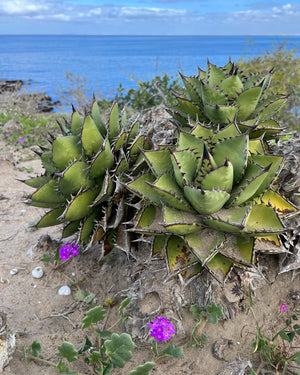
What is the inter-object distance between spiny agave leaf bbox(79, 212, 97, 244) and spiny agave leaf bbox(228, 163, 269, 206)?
3.14ft

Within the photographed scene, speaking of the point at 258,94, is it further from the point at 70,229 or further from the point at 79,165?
the point at 70,229

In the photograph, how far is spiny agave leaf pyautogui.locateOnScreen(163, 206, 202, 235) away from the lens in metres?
1.68

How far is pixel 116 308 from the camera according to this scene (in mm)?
2393

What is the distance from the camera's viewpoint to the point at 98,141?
222cm

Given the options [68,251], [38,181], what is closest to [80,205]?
[38,181]

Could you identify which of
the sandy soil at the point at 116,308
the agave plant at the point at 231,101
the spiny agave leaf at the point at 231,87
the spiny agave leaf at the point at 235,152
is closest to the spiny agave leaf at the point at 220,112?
the agave plant at the point at 231,101

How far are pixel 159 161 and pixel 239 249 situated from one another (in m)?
0.63

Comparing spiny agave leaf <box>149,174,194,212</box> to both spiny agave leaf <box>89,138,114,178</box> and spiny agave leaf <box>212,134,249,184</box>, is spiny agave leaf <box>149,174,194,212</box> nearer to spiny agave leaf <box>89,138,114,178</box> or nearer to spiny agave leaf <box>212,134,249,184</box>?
spiny agave leaf <box>212,134,249,184</box>

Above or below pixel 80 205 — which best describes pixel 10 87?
below

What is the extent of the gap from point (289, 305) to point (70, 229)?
4.89ft

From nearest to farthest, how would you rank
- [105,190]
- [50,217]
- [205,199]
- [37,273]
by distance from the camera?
1. [205,199]
2. [105,190]
3. [50,217]
4. [37,273]

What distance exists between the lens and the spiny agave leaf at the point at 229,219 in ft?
5.37

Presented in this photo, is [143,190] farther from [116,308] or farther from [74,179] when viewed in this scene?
[116,308]

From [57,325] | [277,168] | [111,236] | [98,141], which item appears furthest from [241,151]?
[57,325]
